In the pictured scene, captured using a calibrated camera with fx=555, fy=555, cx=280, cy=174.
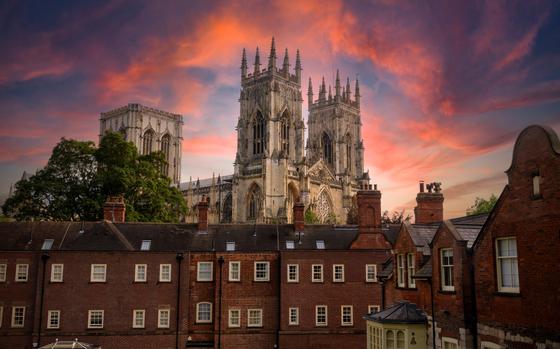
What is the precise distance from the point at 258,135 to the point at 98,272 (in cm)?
6984

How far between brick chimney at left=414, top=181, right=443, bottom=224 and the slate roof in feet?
25.6

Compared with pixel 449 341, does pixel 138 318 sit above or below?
below

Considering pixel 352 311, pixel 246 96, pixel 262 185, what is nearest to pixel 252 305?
pixel 352 311

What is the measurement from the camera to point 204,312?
35.7 meters

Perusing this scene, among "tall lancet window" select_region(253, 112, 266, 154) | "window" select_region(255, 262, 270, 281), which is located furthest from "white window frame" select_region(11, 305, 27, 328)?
"tall lancet window" select_region(253, 112, 266, 154)

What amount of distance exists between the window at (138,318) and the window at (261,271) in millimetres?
7457

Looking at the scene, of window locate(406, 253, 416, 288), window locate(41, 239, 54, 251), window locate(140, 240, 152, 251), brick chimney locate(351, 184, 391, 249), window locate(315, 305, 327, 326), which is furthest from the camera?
brick chimney locate(351, 184, 391, 249)

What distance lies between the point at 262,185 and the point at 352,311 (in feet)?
195

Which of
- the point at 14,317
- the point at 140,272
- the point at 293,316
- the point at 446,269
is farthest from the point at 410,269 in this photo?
the point at 14,317

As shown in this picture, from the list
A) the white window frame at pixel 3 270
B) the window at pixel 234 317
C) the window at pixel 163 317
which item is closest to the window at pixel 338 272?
the window at pixel 234 317

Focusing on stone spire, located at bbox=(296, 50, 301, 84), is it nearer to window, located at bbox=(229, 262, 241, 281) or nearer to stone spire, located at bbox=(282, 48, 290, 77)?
stone spire, located at bbox=(282, 48, 290, 77)

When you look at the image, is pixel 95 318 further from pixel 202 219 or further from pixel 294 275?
pixel 294 275

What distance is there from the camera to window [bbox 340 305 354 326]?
35.6m

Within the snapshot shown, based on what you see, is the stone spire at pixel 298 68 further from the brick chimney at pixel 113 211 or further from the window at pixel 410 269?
the window at pixel 410 269
